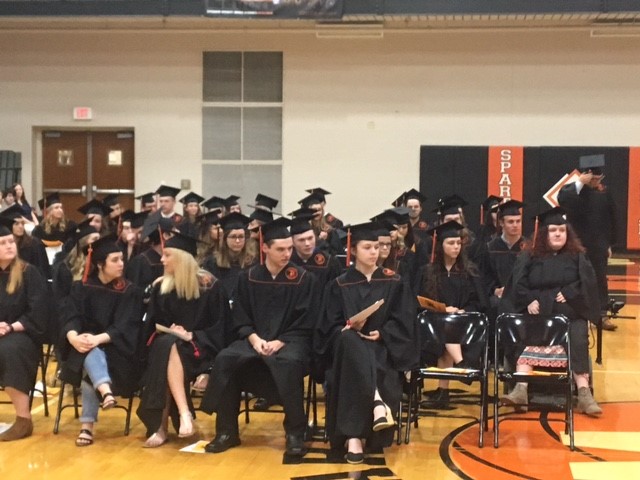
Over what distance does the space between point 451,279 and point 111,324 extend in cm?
287

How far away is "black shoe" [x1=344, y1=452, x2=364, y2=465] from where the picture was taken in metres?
5.43

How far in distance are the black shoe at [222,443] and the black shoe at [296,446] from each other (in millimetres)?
408

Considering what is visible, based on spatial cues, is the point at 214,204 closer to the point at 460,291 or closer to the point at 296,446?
the point at 460,291

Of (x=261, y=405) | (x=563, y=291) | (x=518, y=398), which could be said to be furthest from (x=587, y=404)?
(x=261, y=405)

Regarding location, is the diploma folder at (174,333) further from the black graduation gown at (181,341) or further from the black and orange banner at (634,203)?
the black and orange banner at (634,203)

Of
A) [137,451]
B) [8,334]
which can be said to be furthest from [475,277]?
[8,334]

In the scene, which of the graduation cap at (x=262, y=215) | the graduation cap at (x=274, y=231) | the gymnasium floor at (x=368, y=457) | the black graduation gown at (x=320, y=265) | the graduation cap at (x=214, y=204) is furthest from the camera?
the graduation cap at (x=214, y=204)

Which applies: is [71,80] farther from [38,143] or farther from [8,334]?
[8,334]

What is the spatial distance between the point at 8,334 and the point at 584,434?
4.28m

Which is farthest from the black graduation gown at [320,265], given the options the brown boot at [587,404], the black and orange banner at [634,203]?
the black and orange banner at [634,203]

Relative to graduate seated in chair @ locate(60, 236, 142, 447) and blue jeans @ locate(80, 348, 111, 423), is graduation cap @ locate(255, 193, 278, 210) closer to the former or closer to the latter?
graduate seated in chair @ locate(60, 236, 142, 447)

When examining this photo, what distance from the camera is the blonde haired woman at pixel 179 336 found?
230 inches

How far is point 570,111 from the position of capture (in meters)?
16.4

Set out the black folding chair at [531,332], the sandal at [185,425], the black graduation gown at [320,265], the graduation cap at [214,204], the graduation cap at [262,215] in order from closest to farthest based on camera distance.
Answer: the sandal at [185,425], the black folding chair at [531,332], the black graduation gown at [320,265], the graduation cap at [262,215], the graduation cap at [214,204]
